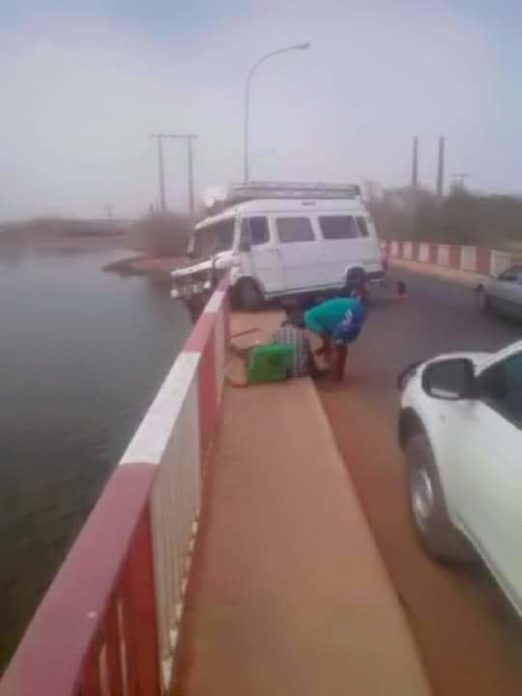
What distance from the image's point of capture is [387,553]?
4.20m

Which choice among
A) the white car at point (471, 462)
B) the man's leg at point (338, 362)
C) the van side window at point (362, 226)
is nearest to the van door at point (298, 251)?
the van side window at point (362, 226)

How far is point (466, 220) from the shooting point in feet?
145

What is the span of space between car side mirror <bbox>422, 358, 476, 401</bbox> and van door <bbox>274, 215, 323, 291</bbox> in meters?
12.3

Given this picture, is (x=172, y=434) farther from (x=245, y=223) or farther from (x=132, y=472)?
(x=245, y=223)

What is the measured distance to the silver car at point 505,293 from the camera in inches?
563

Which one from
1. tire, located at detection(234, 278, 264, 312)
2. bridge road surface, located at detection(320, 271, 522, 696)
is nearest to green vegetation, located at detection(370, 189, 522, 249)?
tire, located at detection(234, 278, 264, 312)

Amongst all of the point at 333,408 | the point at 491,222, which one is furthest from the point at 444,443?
the point at 491,222

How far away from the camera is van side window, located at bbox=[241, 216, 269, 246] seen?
1563 cm

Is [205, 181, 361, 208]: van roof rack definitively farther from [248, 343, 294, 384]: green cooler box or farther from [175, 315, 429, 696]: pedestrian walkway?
[175, 315, 429, 696]: pedestrian walkway

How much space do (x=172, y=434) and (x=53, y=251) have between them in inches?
3675

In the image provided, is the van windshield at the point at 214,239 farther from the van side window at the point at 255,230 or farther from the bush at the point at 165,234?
the bush at the point at 165,234

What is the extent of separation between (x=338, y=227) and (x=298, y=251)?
145 centimetres

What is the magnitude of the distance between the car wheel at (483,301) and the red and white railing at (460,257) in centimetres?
320

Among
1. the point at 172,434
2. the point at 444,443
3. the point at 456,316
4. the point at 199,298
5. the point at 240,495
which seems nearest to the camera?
the point at 172,434
